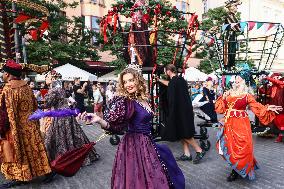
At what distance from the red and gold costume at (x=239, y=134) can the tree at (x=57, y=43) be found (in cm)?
1347

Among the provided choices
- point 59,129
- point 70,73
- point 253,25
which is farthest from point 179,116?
point 70,73

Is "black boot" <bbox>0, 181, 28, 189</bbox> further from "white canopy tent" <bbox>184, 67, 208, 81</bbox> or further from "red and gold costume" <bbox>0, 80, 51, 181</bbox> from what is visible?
"white canopy tent" <bbox>184, 67, 208, 81</bbox>

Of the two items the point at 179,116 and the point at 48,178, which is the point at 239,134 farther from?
the point at 48,178

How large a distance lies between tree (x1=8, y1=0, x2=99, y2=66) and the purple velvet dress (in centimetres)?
1448

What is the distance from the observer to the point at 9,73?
202 inches

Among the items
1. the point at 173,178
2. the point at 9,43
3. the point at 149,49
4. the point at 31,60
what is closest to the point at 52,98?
the point at 9,43

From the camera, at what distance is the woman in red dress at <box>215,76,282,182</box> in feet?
16.0

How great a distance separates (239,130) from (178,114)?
1434mm

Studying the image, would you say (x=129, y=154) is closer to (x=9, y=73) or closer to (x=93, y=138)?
(x=9, y=73)

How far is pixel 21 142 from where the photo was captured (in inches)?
203

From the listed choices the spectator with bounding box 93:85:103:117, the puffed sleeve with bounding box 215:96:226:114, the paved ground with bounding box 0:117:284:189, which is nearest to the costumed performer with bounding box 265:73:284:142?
the paved ground with bounding box 0:117:284:189

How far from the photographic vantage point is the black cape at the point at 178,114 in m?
6.11

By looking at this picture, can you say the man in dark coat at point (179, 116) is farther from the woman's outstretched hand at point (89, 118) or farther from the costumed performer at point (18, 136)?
the woman's outstretched hand at point (89, 118)

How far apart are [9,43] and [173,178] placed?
14.0ft
